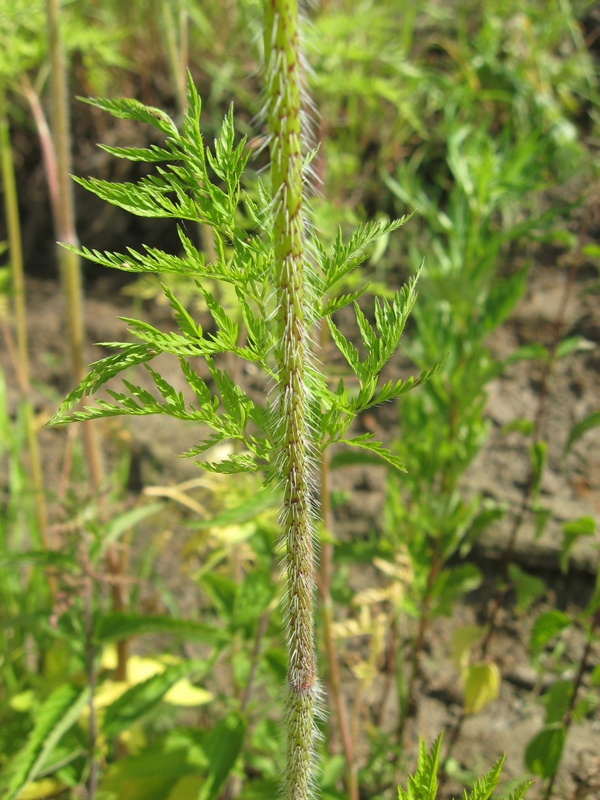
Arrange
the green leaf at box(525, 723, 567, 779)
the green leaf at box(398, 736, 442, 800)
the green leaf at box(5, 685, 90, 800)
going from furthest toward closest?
1. the green leaf at box(525, 723, 567, 779)
2. the green leaf at box(5, 685, 90, 800)
3. the green leaf at box(398, 736, 442, 800)

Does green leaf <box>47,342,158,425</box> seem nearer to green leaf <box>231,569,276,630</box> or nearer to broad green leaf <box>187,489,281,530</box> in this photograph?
broad green leaf <box>187,489,281,530</box>

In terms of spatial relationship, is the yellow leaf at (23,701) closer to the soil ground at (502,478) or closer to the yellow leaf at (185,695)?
the yellow leaf at (185,695)

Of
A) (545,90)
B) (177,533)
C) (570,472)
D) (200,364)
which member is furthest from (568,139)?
(177,533)

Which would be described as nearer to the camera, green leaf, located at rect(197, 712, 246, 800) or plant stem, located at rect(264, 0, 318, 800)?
plant stem, located at rect(264, 0, 318, 800)

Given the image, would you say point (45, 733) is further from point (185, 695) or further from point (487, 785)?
point (487, 785)

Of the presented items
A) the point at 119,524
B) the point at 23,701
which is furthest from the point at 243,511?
the point at 23,701

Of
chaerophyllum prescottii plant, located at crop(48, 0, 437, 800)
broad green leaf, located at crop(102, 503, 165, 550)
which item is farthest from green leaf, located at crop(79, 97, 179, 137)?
broad green leaf, located at crop(102, 503, 165, 550)

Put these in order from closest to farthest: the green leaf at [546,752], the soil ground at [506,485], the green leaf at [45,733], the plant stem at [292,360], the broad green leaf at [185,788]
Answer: the plant stem at [292,360]
the green leaf at [45,733]
the green leaf at [546,752]
the broad green leaf at [185,788]
the soil ground at [506,485]

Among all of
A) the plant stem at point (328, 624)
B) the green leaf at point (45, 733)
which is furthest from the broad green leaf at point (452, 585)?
the green leaf at point (45, 733)
